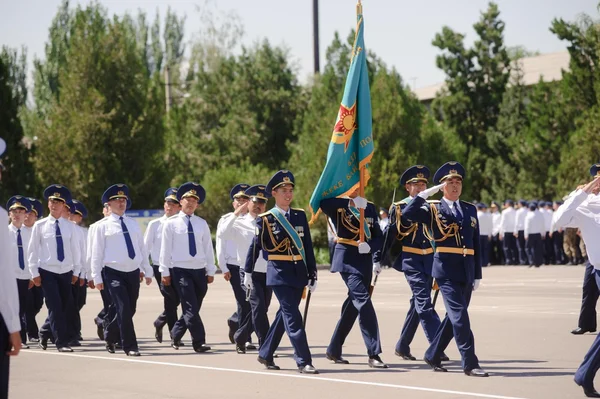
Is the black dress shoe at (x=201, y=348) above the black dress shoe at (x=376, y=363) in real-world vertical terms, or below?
below

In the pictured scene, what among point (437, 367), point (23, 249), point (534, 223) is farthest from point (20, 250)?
point (534, 223)

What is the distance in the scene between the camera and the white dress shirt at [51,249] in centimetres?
1557

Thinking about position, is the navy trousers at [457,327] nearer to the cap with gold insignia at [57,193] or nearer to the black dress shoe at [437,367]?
the black dress shoe at [437,367]

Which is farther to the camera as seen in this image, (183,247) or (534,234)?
(534,234)

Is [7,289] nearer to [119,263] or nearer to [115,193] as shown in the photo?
[119,263]

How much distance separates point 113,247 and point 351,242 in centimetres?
340

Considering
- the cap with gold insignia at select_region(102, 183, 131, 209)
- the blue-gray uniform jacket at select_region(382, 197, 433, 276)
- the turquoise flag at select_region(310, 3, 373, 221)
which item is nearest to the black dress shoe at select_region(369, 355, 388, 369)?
the blue-gray uniform jacket at select_region(382, 197, 433, 276)

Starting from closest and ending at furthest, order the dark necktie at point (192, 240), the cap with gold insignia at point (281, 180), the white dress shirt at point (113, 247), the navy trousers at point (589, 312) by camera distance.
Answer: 1. the cap with gold insignia at point (281, 180)
2. the white dress shirt at point (113, 247)
3. the dark necktie at point (192, 240)
4. the navy trousers at point (589, 312)

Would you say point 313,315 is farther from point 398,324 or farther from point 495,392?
point 495,392

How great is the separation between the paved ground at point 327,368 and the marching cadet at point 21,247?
3.41 ft

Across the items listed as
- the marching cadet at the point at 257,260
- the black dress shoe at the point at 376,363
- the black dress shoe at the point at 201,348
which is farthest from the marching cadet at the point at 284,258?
the black dress shoe at the point at 201,348

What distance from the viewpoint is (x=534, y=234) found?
3628cm

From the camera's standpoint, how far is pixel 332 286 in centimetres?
2800

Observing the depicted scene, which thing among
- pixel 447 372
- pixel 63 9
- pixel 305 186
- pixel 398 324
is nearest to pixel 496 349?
pixel 447 372
